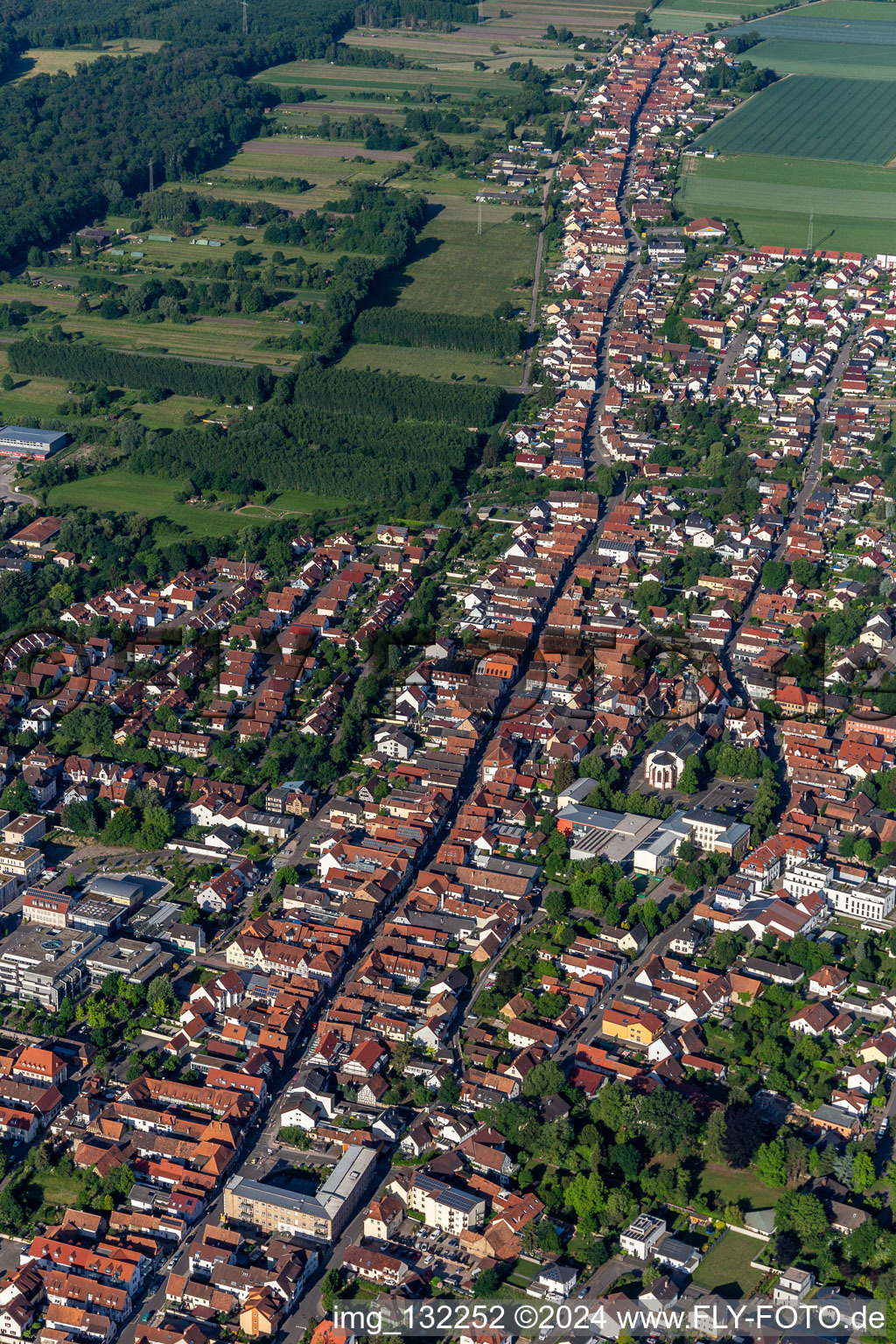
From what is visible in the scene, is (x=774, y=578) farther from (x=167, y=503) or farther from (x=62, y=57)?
(x=62, y=57)

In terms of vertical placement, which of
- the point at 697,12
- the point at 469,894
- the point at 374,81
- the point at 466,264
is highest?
the point at 697,12

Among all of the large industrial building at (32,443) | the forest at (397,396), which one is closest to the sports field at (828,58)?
the forest at (397,396)

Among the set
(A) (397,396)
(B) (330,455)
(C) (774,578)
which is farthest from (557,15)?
(C) (774,578)

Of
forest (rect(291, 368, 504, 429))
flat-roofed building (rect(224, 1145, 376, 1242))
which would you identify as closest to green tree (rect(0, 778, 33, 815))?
flat-roofed building (rect(224, 1145, 376, 1242))

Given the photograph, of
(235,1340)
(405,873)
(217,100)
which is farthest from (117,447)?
(217,100)

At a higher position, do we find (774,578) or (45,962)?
(774,578)

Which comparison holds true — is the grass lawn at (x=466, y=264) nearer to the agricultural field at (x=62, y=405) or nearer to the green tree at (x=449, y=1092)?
the agricultural field at (x=62, y=405)
